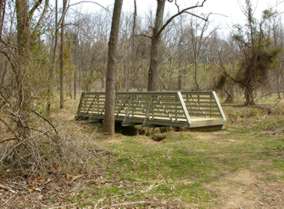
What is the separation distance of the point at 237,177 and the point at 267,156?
1498mm

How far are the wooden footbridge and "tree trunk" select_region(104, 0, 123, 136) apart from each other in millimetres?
1497

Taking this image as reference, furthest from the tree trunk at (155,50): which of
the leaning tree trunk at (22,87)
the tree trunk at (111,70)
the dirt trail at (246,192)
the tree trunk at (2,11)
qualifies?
the tree trunk at (2,11)

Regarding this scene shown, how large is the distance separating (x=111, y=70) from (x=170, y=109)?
2.01 meters

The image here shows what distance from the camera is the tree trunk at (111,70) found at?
9.34 metres

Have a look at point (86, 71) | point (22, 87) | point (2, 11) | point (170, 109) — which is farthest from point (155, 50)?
point (86, 71)

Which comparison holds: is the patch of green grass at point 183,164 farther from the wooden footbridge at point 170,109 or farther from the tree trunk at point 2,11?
the tree trunk at point 2,11

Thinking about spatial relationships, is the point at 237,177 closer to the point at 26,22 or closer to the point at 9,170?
the point at 9,170

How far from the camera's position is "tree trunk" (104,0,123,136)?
9336mm

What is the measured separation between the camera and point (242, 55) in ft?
57.6

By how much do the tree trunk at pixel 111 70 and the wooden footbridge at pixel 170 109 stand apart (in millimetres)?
1497

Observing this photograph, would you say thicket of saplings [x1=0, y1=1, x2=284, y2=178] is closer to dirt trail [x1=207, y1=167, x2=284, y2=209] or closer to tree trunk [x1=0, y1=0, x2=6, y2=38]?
tree trunk [x1=0, y1=0, x2=6, y2=38]

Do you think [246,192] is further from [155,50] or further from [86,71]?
[86,71]

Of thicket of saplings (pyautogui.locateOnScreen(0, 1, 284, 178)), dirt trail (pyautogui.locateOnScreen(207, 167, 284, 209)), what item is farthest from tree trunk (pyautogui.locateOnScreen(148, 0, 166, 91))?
dirt trail (pyautogui.locateOnScreen(207, 167, 284, 209))

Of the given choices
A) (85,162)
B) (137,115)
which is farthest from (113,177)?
(137,115)
